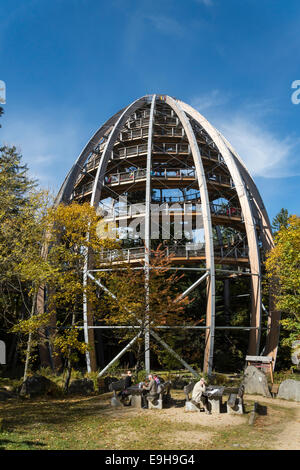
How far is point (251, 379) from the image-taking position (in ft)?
49.6

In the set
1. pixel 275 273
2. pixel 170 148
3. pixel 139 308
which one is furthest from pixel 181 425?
pixel 170 148

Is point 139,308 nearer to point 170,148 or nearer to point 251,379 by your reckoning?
point 251,379

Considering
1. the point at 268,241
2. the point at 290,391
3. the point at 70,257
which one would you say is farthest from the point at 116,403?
the point at 268,241

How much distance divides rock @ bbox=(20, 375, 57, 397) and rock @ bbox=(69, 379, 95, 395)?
1033 millimetres

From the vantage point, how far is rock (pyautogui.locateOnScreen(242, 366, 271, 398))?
583 inches

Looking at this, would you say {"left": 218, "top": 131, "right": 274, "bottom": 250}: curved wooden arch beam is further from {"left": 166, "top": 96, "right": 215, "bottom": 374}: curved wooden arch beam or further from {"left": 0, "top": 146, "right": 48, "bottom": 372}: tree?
{"left": 0, "top": 146, "right": 48, "bottom": 372}: tree

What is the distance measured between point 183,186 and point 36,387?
16.4 m

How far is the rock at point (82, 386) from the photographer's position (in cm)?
1608

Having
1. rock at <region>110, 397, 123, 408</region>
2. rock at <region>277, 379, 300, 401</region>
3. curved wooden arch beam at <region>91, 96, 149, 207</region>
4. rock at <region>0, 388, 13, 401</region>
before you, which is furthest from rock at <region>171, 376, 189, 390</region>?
curved wooden arch beam at <region>91, 96, 149, 207</region>

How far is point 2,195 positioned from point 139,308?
7765 mm

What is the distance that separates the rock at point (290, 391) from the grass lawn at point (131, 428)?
4.34ft

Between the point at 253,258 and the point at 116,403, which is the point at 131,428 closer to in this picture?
the point at 116,403

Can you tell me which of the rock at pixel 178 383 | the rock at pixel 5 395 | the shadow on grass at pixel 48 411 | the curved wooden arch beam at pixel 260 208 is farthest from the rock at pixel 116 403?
the curved wooden arch beam at pixel 260 208

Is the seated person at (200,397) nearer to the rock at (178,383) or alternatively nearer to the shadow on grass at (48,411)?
the shadow on grass at (48,411)
